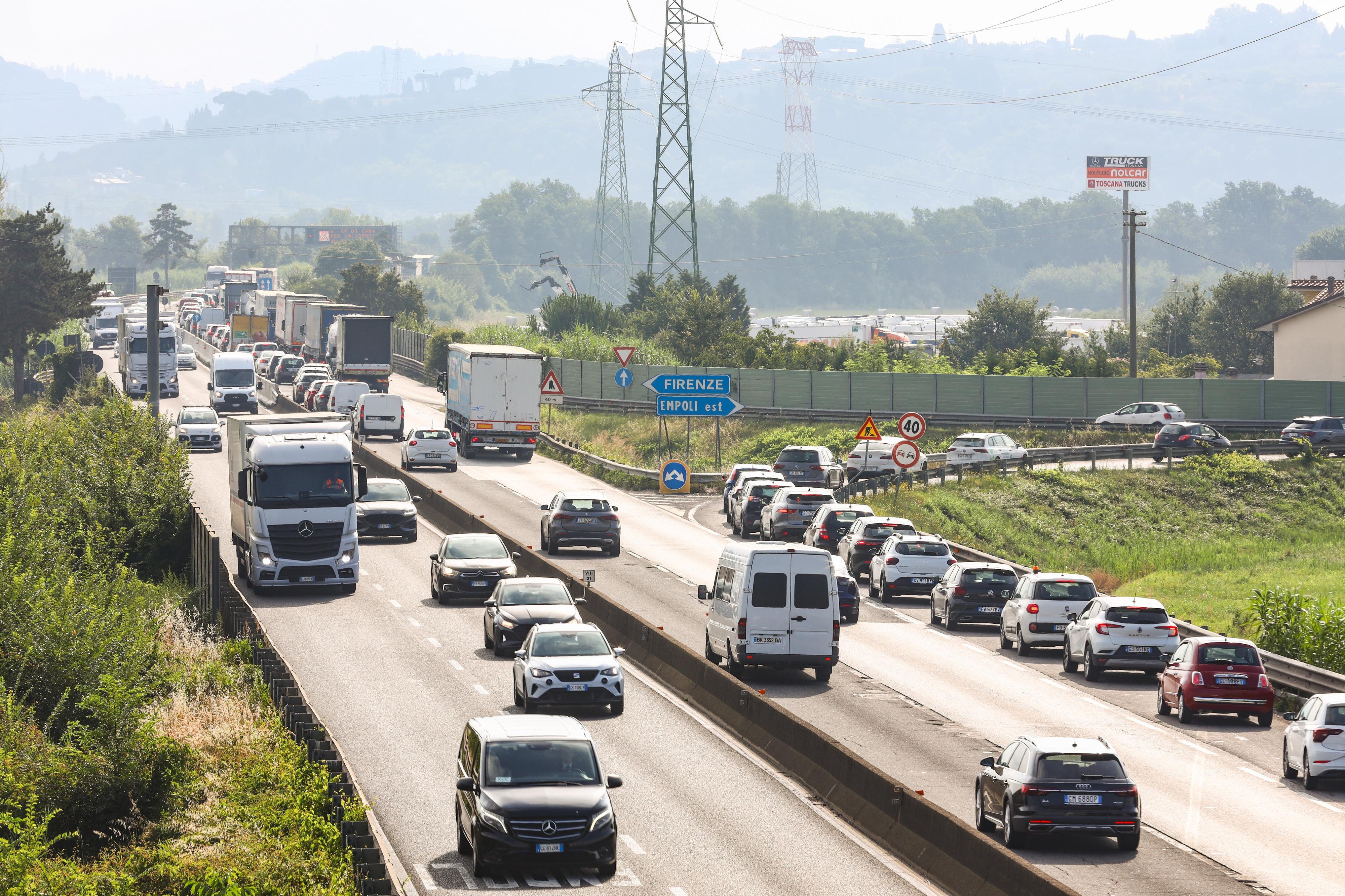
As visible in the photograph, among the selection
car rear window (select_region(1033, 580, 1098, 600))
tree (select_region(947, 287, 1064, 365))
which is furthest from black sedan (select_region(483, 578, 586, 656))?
tree (select_region(947, 287, 1064, 365))

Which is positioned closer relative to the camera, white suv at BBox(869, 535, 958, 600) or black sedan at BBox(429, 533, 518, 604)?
black sedan at BBox(429, 533, 518, 604)

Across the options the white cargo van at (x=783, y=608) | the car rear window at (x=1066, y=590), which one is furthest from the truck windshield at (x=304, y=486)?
the car rear window at (x=1066, y=590)

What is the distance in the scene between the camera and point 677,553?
150 ft

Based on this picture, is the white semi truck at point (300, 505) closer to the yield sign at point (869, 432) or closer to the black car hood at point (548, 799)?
the yield sign at point (869, 432)

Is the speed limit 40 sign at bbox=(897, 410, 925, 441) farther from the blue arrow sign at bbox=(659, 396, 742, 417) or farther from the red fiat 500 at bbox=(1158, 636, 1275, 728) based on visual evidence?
the red fiat 500 at bbox=(1158, 636, 1275, 728)

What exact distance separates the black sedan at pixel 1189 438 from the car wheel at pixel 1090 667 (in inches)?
1467

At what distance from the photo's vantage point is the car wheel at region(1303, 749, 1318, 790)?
852 inches

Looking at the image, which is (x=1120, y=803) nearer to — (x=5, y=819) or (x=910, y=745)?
(x=910, y=745)

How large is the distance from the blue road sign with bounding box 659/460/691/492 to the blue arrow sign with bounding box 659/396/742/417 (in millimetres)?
2145

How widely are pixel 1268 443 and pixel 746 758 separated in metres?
51.2

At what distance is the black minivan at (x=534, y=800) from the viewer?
52.4ft

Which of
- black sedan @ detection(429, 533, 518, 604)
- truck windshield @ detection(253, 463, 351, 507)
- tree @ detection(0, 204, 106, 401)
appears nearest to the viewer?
truck windshield @ detection(253, 463, 351, 507)

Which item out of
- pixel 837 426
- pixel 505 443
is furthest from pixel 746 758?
pixel 837 426

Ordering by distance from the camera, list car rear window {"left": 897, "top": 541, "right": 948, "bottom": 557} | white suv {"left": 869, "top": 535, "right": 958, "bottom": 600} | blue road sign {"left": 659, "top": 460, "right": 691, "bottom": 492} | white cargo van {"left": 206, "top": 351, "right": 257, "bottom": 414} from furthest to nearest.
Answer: white cargo van {"left": 206, "top": 351, "right": 257, "bottom": 414}
blue road sign {"left": 659, "top": 460, "right": 691, "bottom": 492}
car rear window {"left": 897, "top": 541, "right": 948, "bottom": 557}
white suv {"left": 869, "top": 535, "right": 958, "bottom": 600}
